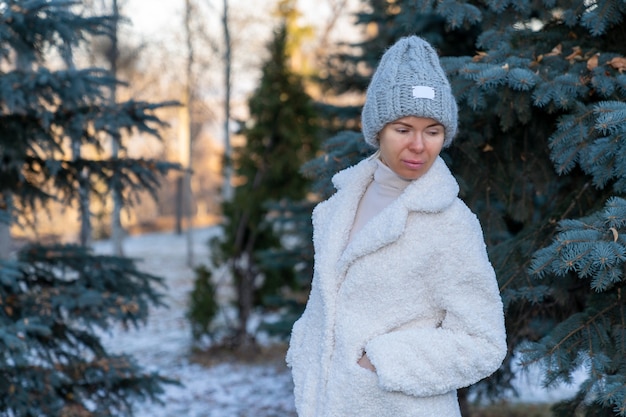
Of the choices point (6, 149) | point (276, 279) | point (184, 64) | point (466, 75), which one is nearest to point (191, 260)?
point (184, 64)

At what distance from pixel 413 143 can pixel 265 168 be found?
6790mm

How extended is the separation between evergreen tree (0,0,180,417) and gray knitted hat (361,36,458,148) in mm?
2520

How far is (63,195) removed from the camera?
471 centimetres

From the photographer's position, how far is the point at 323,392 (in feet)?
6.53

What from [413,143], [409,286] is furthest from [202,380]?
[413,143]

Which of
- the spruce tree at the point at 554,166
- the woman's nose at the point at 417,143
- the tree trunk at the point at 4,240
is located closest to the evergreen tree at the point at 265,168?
the tree trunk at the point at 4,240

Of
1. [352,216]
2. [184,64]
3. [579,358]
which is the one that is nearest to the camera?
[352,216]

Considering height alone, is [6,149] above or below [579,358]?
above

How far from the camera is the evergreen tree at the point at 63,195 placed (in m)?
3.96

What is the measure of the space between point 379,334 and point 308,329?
0.31 m

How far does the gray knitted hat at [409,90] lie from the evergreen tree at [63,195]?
2.52 meters

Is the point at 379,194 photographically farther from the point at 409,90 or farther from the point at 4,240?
the point at 4,240

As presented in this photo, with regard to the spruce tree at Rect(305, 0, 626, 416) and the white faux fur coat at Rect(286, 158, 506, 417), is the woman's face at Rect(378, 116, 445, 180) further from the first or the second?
the spruce tree at Rect(305, 0, 626, 416)

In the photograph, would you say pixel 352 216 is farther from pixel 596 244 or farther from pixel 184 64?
pixel 184 64
